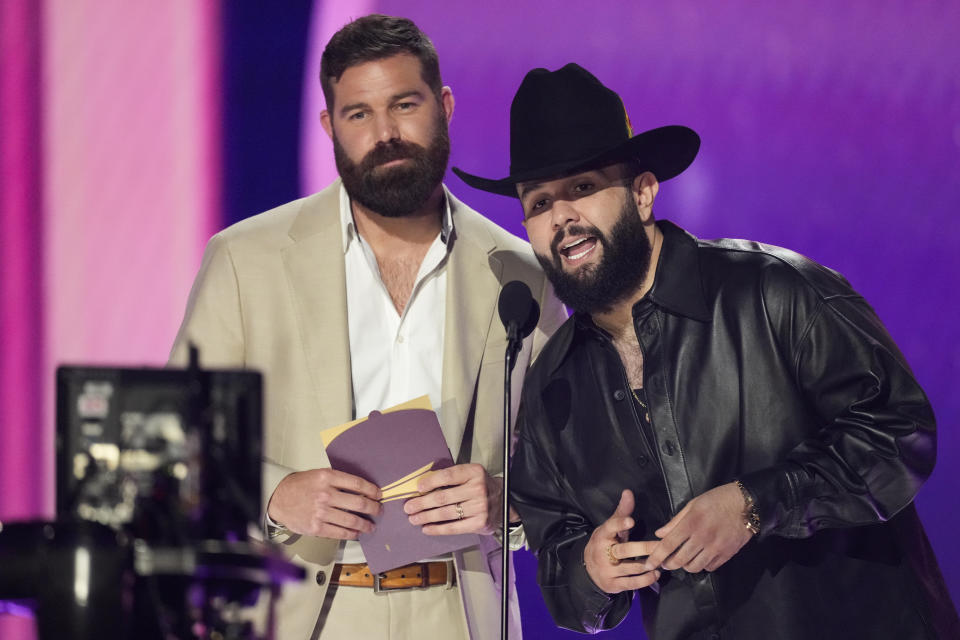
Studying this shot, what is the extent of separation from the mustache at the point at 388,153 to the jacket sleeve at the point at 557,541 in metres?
0.85

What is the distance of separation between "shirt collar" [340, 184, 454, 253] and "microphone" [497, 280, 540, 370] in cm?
71

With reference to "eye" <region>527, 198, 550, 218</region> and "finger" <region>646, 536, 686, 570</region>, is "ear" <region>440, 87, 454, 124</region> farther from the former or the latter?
"finger" <region>646, 536, 686, 570</region>

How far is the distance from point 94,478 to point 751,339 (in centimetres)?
155

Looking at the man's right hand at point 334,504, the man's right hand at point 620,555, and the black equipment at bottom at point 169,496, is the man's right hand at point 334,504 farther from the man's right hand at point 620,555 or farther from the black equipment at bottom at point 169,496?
the black equipment at bottom at point 169,496

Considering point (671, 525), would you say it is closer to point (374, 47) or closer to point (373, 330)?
point (373, 330)

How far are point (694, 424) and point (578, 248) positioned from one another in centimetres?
53

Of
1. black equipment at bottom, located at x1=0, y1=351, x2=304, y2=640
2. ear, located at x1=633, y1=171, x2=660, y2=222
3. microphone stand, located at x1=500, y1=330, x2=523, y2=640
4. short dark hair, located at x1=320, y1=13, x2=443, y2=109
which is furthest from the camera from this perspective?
short dark hair, located at x1=320, y1=13, x2=443, y2=109

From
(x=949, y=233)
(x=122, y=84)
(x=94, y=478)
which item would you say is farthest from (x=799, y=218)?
(x=94, y=478)

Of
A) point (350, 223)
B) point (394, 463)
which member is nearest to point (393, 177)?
point (350, 223)

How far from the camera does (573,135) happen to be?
2.60 m

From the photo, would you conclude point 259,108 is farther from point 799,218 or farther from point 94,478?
point 94,478

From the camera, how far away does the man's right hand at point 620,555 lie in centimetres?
227

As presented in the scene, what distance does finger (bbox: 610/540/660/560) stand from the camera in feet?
7.36

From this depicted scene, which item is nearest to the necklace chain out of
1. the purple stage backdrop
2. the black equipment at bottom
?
the black equipment at bottom
